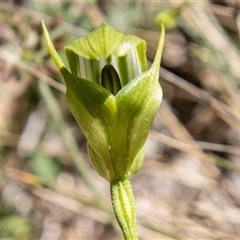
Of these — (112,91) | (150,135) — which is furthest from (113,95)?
(150,135)

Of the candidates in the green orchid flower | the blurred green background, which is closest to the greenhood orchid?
the green orchid flower

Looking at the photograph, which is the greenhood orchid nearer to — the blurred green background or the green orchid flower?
the green orchid flower

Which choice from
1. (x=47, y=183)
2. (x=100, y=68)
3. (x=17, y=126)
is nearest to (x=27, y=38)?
(x=47, y=183)

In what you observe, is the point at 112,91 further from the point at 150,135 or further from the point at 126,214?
the point at 150,135

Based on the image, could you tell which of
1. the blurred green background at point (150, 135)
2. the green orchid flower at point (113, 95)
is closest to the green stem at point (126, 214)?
the green orchid flower at point (113, 95)

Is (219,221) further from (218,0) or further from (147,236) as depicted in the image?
(218,0)

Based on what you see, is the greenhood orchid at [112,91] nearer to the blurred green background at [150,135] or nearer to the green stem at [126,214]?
the green stem at [126,214]

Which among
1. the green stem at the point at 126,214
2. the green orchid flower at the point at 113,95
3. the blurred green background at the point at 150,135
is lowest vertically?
the green stem at the point at 126,214
